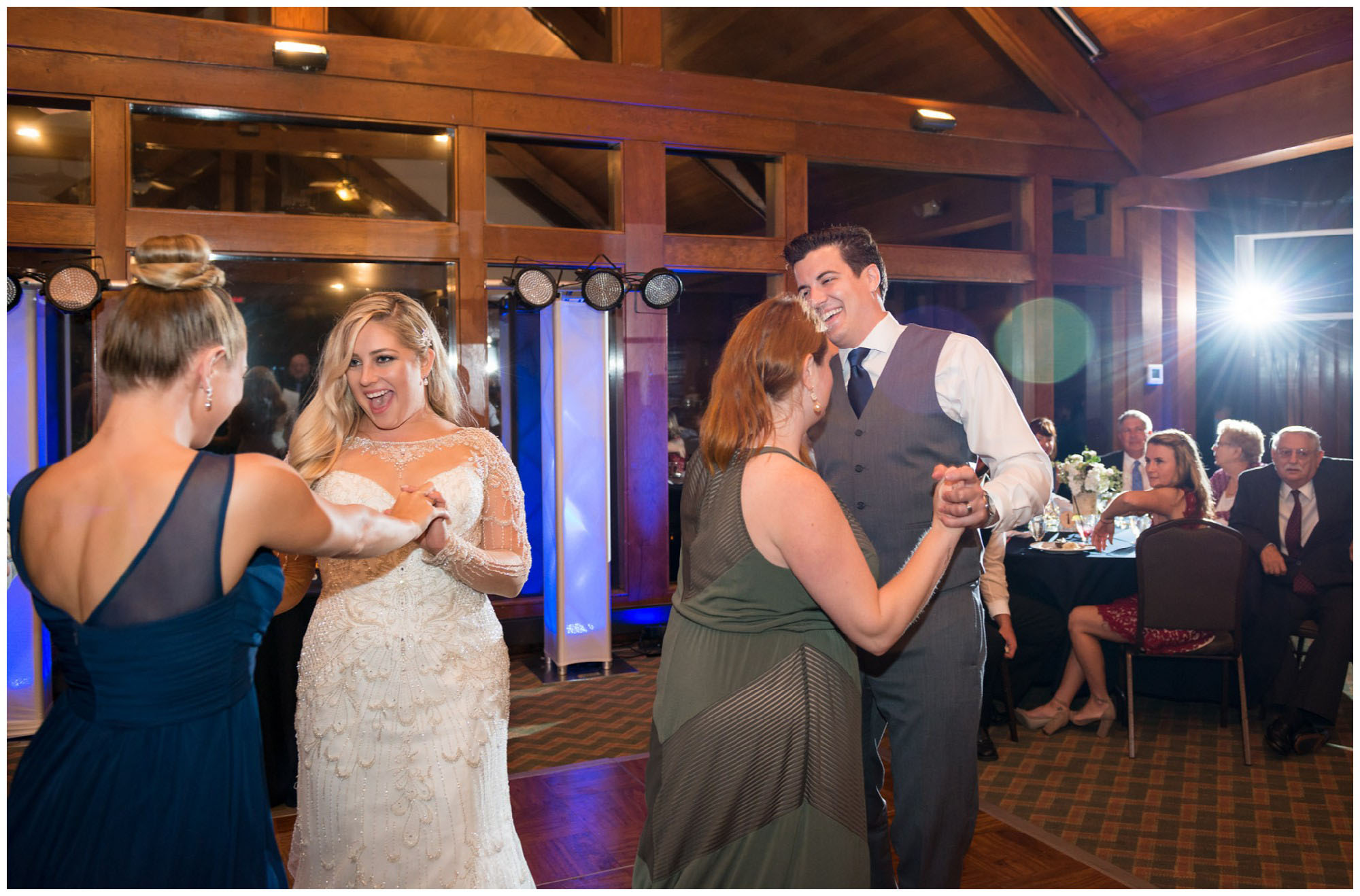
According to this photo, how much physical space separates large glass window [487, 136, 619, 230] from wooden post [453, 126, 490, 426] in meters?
0.22

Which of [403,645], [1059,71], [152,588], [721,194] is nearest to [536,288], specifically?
[721,194]

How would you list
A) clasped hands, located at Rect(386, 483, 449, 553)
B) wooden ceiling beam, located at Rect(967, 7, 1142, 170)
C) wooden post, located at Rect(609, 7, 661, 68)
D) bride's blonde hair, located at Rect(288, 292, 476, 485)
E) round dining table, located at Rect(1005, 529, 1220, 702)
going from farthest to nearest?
wooden ceiling beam, located at Rect(967, 7, 1142, 170) → wooden post, located at Rect(609, 7, 661, 68) → round dining table, located at Rect(1005, 529, 1220, 702) → bride's blonde hair, located at Rect(288, 292, 476, 485) → clasped hands, located at Rect(386, 483, 449, 553)

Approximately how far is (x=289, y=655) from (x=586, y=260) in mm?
3467

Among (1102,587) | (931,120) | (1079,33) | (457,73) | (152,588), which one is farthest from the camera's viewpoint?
(1079,33)

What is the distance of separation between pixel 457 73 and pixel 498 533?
14.6 feet

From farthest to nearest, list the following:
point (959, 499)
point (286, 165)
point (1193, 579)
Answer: point (286, 165)
point (1193, 579)
point (959, 499)

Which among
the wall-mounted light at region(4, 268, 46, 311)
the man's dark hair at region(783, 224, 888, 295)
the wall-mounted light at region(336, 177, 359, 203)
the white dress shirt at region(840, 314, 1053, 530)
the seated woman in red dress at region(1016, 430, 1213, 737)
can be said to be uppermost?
the wall-mounted light at region(336, 177, 359, 203)

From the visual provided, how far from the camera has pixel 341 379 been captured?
2.39 m

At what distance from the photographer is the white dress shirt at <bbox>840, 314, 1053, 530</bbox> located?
6.93 feet

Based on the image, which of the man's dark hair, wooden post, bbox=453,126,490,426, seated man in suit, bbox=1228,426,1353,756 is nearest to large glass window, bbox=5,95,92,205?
wooden post, bbox=453,126,490,426

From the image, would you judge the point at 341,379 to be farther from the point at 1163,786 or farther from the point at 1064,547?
the point at 1064,547

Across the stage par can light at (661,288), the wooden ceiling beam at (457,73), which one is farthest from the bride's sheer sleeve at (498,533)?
the wooden ceiling beam at (457,73)

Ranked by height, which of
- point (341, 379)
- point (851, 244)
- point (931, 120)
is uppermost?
point (931, 120)

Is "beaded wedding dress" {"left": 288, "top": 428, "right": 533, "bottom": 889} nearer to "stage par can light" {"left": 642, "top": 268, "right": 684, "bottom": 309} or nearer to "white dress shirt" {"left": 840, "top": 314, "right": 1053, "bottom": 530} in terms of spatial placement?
"white dress shirt" {"left": 840, "top": 314, "right": 1053, "bottom": 530}
